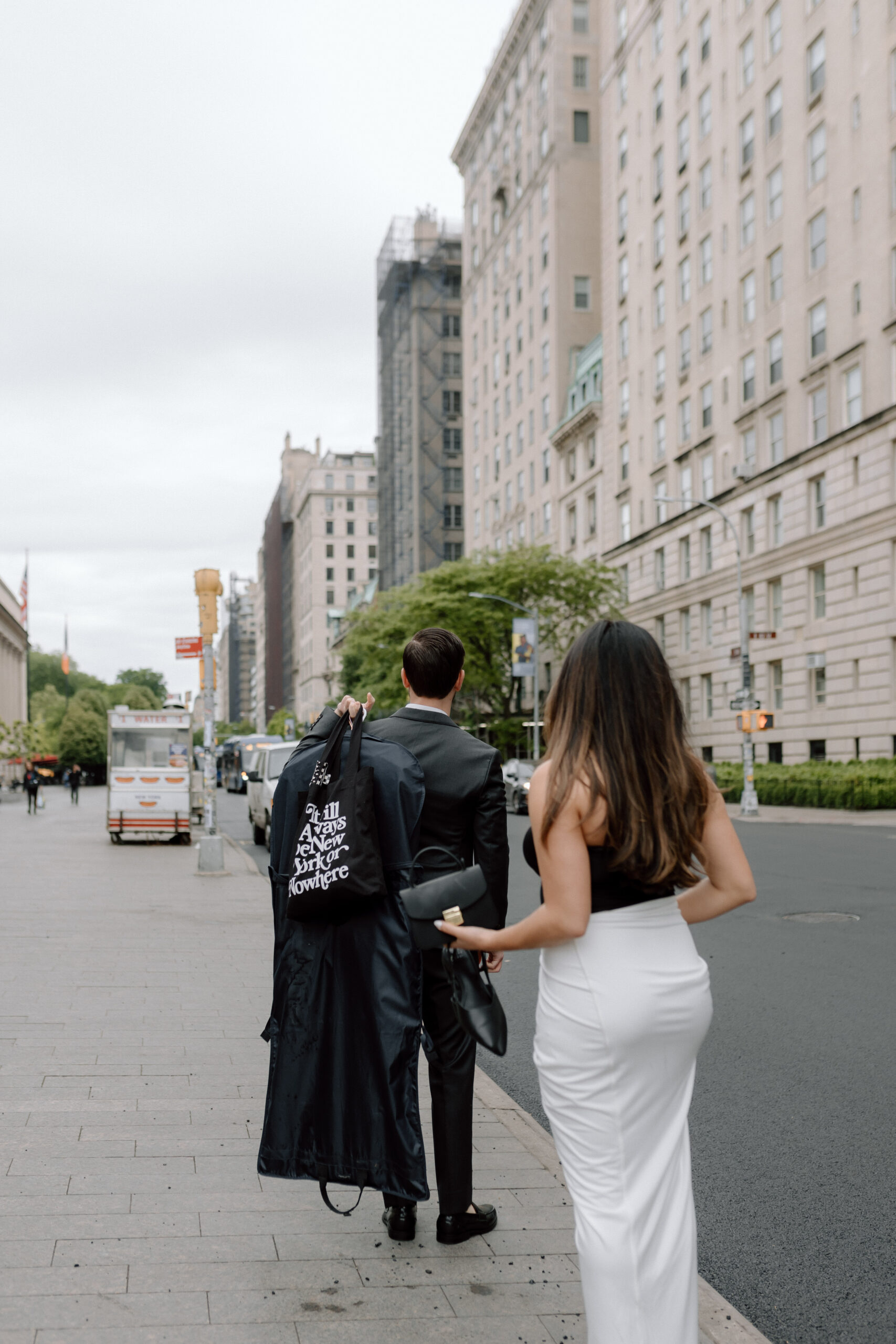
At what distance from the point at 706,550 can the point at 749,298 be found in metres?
9.29

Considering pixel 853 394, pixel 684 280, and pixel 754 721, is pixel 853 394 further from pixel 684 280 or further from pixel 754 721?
pixel 684 280

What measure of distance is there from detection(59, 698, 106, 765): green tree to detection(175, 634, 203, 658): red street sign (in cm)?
9072

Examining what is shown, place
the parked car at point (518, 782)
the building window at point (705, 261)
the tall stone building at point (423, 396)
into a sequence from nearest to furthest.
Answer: the parked car at point (518, 782), the building window at point (705, 261), the tall stone building at point (423, 396)

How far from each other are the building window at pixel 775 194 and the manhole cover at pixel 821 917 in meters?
34.8

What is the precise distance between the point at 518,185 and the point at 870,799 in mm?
53592

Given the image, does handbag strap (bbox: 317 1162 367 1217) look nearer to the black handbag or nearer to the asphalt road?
the black handbag

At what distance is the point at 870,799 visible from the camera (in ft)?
105

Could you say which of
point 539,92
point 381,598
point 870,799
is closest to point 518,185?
point 539,92

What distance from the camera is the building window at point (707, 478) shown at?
47.7 metres

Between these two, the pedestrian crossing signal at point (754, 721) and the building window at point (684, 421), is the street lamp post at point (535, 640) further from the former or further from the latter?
the pedestrian crossing signal at point (754, 721)

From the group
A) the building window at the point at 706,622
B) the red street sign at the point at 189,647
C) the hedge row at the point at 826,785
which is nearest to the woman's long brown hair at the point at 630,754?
the red street sign at the point at 189,647

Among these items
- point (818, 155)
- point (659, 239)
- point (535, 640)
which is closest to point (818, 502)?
point (818, 155)

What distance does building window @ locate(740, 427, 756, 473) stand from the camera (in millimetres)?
43875

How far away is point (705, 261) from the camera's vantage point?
→ 48.6m
